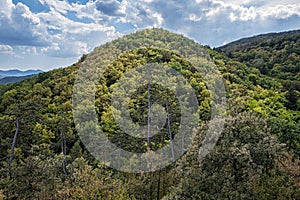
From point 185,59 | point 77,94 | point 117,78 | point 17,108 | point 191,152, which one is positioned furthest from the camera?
point 185,59

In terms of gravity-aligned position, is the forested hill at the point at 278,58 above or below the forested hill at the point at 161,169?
above

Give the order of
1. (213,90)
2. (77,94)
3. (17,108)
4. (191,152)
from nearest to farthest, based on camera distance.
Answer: (191,152) → (17,108) → (77,94) → (213,90)

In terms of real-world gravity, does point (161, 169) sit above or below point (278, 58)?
below

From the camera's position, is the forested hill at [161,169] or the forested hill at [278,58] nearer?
the forested hill at [161,169]

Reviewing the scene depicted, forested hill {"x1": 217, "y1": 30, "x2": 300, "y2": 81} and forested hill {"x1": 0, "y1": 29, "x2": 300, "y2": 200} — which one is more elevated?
forested hill {"x1": 217, "y1": 30, "x2": 300, "y2": 81}

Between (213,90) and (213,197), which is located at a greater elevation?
(213,90)

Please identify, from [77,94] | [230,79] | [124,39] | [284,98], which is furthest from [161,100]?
[124,39]

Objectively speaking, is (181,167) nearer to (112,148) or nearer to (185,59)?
(112,148)

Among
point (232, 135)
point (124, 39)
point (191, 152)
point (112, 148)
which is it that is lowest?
point (112, 148)

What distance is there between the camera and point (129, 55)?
4534 centimetres

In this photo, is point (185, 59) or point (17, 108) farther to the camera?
point (185, 59)

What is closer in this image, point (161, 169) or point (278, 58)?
point (161, 169)

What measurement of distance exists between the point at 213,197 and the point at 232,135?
2.33 metres

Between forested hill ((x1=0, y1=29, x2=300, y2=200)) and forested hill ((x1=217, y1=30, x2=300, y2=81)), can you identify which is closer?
forested hill ((x1=0, y1=29, x2=300, y2=200))
